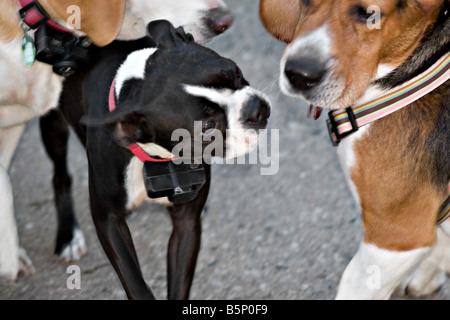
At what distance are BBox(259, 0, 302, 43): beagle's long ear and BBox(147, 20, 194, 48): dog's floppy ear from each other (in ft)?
Answer: 1.16

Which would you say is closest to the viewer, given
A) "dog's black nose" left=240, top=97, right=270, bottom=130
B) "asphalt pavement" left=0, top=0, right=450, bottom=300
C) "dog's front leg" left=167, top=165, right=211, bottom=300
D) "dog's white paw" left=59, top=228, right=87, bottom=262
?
"dog's black nose" left=240, top=97, right=270, bottom=130

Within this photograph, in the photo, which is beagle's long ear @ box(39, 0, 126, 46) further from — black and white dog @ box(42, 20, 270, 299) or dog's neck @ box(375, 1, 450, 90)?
dog's neck @ box(375, 1, 450, 90)

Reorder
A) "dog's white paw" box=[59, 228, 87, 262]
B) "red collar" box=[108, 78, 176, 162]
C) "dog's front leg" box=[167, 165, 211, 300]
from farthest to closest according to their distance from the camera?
1. "dog's white paw" box=[59, 228, 87, 262]
2. "dog's front leg" box=[167, 165, 211, 300]
3. "red collar" box=[108, 78, 176, 162]

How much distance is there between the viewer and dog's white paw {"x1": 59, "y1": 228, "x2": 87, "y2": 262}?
12.4 ft

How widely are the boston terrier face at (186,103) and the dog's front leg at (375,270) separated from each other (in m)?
0.64

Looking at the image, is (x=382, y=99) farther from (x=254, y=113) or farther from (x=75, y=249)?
(x=75, y=249)

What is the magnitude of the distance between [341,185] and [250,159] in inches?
24.5

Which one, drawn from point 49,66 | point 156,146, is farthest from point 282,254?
point 49,66

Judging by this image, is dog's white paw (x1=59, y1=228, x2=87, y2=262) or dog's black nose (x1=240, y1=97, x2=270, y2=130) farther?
dog's white paw (x1=59, y1=228, x2=87, y2=262)

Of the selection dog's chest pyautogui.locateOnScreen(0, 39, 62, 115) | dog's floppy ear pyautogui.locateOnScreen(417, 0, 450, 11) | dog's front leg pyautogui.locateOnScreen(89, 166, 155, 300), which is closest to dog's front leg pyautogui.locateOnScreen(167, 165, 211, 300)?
dog's front leg pyautogui.locateOnScreen(89, 166, 155, 300)

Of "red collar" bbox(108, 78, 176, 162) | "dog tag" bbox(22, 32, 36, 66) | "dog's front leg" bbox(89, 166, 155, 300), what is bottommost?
"dog's front leg" bbox(89, 166, 155, 300)

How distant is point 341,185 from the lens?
418 centimetres

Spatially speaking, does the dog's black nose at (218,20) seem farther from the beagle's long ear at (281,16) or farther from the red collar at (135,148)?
the red collar at (135,148)
